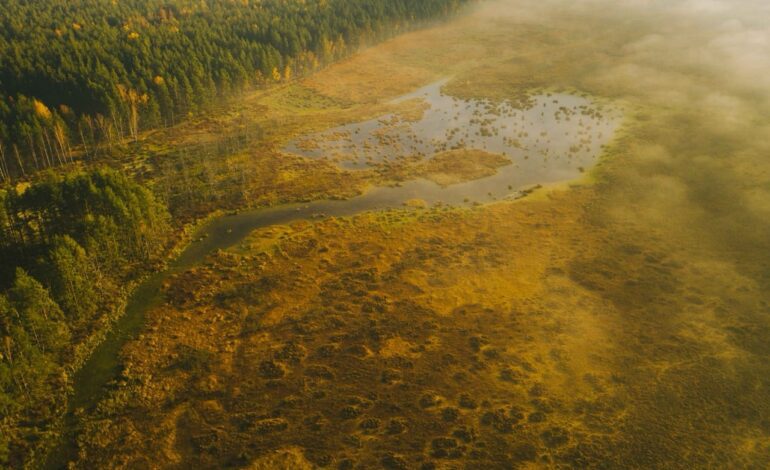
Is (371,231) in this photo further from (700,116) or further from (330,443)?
(700,116)

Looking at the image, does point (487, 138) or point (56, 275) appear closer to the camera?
point (56, 275)

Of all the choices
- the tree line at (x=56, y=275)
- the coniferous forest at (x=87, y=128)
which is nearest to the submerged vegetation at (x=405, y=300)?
the tree line at (x=56, y=275)

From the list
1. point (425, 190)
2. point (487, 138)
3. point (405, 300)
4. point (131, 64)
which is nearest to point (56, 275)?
point (405, 300)

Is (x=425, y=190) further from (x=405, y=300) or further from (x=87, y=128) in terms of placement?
(x=87, y=128)

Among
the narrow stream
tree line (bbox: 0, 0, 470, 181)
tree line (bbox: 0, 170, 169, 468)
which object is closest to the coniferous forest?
tree line (bbox: 0, 170, 169, 468)

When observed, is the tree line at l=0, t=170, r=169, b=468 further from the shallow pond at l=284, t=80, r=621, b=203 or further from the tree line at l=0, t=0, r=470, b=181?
the shallow pond at l=284, t=80, r=621, b=203

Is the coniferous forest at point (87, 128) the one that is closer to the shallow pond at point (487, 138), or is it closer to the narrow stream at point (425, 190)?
the narrow stream at point (425, 190)

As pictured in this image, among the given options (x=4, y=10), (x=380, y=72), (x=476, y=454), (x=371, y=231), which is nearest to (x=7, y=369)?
(x=476, y=454)
